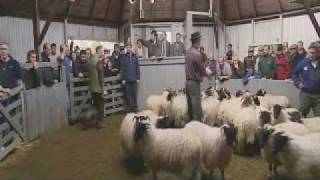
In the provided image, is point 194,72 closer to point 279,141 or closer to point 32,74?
point 279,141

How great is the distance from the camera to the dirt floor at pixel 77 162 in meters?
7.22

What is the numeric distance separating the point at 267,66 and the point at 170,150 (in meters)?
6.96

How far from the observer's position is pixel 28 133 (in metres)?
9.53

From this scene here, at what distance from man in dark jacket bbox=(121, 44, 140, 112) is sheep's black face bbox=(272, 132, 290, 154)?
7.29 metres

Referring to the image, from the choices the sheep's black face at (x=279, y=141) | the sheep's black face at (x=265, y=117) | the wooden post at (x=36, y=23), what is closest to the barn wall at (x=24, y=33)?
the wooden post at (x=36, y=23)

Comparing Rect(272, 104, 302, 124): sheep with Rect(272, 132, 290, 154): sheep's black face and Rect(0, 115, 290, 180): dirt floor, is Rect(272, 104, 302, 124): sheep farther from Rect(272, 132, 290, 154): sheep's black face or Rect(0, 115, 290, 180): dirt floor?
Rect(272, 132, 290, 154): sheep's black face

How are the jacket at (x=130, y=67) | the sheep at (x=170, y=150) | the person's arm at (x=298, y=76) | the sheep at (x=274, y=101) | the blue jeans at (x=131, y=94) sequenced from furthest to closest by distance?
the blue jeans at (x=131, y=94)
the jacket at (x=130, y=67)
the sheep at (x=274, y=101)
the person's arm at (x=298, y=76)
the sheep at (x=170, y=150)

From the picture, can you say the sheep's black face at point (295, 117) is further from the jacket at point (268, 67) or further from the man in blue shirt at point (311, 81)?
the jacket at point (268, 67)

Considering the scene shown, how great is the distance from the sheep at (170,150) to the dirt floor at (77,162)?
61 cm

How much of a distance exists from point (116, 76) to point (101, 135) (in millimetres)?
3787

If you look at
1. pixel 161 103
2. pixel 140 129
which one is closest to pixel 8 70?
pixel 140 129

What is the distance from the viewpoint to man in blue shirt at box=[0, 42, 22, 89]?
8.33 metres

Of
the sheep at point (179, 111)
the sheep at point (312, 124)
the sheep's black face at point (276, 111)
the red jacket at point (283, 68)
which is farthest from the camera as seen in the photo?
the red jacket at point (283, 68)

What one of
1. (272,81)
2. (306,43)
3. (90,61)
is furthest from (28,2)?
(306,43)
